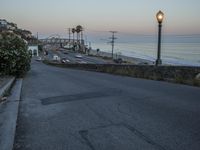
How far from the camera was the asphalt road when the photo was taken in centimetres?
398

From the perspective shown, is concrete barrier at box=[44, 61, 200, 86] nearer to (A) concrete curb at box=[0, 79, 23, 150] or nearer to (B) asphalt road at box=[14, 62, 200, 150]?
(B) asphalt road at box=[14, 62, 200, 150]

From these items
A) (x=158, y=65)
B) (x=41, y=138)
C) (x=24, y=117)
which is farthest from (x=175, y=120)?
(x=158, y=65)

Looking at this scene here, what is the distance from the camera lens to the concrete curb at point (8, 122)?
13.2 ft

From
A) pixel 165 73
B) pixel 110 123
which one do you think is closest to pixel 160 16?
pixel 165 73

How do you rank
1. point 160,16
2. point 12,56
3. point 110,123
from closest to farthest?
point 110,123 < point 160,16 < point 12,56

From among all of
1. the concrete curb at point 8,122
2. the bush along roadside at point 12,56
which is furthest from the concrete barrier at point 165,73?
the concrete curb at point 8,122

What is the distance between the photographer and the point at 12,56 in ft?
48.5

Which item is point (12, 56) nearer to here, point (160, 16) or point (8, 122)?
point (160, 16)

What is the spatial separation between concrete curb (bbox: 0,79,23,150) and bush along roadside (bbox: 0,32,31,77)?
749 cm

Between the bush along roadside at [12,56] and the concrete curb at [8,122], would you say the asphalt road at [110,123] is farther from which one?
the bush along roadside at [12,56]

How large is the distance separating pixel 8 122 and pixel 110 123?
2.13m

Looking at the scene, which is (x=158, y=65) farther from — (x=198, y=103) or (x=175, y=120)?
(x=175, y=120)

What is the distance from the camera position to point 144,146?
3.85 meters

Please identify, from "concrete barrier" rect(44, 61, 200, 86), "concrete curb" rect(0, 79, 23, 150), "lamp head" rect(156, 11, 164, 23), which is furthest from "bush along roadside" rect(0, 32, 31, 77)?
"lamp head" rect(156, 11, 164, 23)
